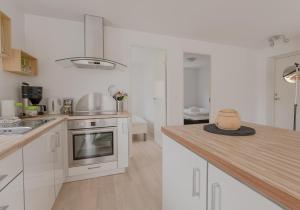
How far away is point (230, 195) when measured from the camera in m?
0.65

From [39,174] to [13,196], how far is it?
39 cm

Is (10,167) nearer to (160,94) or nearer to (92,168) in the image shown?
(92,168)

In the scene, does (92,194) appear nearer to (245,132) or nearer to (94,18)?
(245,132)

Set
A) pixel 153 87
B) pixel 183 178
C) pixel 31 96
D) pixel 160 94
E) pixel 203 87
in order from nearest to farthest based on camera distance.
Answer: pixel 183 178 → pixel 31 96 → pixel 160 94 → pixel 153 87 → pixel 203 87

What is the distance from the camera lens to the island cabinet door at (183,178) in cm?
84

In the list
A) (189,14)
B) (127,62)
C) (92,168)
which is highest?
(189,14)

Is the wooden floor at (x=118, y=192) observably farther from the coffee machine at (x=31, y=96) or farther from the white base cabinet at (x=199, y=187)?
the coffee machine at (x=31, y=96)

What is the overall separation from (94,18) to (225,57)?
→ 2932mm

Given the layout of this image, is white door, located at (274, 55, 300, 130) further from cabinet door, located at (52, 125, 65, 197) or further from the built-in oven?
cabinet door, located at (52, 125, 65, 197)

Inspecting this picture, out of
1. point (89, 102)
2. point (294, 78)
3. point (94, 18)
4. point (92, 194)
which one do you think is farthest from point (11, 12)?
point (294, 78)

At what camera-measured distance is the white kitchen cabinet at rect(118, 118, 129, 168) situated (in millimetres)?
2354

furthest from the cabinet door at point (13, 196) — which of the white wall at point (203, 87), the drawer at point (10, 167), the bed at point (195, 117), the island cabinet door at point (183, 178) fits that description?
the white wall at point (203, 87)

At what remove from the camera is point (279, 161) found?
0.62 metres

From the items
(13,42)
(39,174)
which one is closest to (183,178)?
(39,174)
